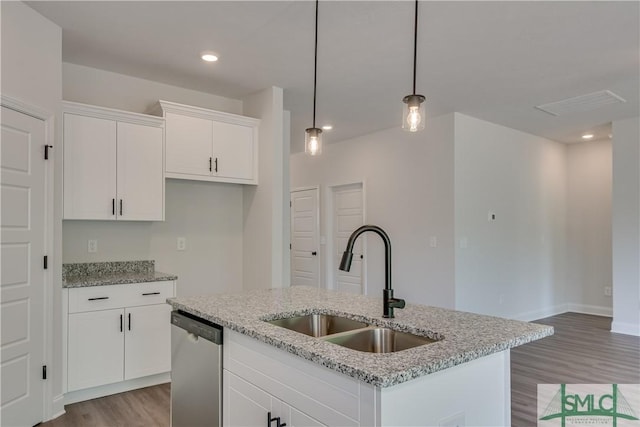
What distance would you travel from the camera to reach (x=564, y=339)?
193 inches

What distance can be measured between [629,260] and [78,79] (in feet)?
20.3

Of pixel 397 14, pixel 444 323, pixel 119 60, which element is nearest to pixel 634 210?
pixel 397 14

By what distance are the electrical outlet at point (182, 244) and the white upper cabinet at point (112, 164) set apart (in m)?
0.46

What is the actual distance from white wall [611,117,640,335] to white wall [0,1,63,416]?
19.4 ft

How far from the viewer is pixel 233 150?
3986mm

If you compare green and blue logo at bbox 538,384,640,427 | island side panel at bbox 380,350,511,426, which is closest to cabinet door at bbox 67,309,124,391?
island side panel at bbox 380,350,511,426

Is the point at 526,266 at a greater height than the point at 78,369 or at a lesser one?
greater

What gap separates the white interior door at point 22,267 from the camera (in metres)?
2.47

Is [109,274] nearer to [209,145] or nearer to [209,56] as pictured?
[209,145]

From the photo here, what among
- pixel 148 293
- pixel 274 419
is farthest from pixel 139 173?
pixel 274 419

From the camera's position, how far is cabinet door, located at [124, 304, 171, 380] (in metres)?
3.23

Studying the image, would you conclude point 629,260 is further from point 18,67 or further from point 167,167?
point 18,67

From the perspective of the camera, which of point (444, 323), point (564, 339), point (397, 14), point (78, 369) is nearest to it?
point (444, 323)

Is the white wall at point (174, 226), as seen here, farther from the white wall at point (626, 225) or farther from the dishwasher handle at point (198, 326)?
the white wall at point (626, 225)
